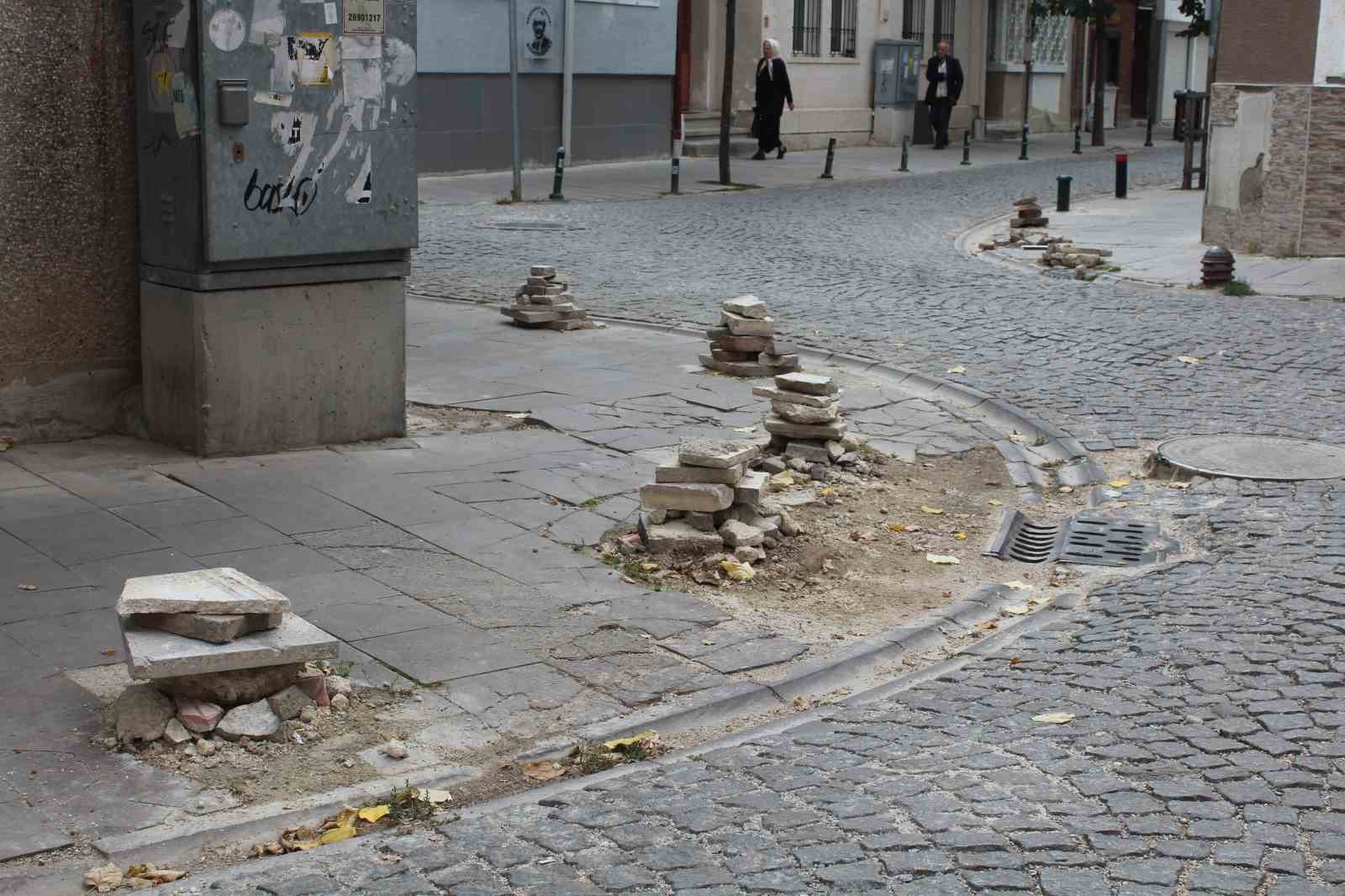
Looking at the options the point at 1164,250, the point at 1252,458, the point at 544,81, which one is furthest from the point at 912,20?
the point at 1252,458

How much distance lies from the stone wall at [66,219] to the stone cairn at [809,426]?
130 inches

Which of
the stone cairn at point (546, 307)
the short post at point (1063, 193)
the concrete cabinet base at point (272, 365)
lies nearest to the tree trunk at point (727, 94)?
the short post at point (1063, 193)

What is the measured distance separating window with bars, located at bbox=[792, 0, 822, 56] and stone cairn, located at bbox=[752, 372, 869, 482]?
25.7 metres

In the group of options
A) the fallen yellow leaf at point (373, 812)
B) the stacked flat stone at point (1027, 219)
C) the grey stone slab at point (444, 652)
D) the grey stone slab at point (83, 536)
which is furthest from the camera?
the stacked flat stone at point (1027, 219)

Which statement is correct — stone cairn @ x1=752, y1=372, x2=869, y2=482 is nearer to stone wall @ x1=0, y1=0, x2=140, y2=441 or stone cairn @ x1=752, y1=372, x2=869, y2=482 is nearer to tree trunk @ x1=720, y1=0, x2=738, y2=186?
stone wall @ x1=0, y1=0, x2=140, y2=441

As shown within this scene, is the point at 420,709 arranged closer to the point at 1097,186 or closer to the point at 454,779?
the point at 454,779

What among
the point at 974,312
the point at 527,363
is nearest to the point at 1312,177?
the point at 974,312

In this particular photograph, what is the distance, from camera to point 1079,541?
302 inches

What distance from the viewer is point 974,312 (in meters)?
13.9

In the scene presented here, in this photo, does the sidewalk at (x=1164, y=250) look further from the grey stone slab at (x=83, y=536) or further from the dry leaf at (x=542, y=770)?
the dry leaf at (x=542, y=770)

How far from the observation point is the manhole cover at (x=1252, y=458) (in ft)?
28.1

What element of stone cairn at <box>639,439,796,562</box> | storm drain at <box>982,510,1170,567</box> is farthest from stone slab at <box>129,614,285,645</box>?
storm drain at <box>982,510,1170,567</box>

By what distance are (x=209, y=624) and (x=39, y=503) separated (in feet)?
8.91

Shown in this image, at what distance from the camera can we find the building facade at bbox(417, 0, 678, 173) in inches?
Answer: 978
